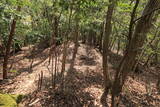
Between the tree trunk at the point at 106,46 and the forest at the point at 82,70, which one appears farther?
the tree trunk at the point at 106,46

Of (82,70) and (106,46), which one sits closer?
(106,46)

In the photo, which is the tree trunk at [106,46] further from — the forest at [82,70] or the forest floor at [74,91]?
the forest floor at [74,91]

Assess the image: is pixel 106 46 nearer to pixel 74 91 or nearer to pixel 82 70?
pixel 74 91

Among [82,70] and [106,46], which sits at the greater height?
[106,46]

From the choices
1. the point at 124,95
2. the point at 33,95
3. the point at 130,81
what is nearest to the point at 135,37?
the point at 124,95

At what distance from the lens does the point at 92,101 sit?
16.3 feet

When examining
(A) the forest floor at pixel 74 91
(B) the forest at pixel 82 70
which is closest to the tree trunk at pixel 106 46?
(B) the forest at pixel 82 70

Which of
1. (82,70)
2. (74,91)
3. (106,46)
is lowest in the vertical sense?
(74,91)

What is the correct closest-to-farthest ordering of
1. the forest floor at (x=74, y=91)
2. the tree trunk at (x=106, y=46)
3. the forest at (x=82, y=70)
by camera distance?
the forest at (x=82, y=70) < the forest floor at (x=74, y=91) < the tree trunk at (x=106, y=46)

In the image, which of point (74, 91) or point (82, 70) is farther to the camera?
point (82, 70)

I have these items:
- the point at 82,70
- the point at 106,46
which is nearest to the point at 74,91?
the point at 106,46

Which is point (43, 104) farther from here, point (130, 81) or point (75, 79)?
point (130, 81)

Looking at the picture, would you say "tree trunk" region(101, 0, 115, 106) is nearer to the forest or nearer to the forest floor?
the forest

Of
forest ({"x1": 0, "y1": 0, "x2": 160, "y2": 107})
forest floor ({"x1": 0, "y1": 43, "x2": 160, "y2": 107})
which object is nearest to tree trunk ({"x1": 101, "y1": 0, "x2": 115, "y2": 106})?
forest ({"x1": 0, "y1": 0, "x2": 160, "y2": 107})
